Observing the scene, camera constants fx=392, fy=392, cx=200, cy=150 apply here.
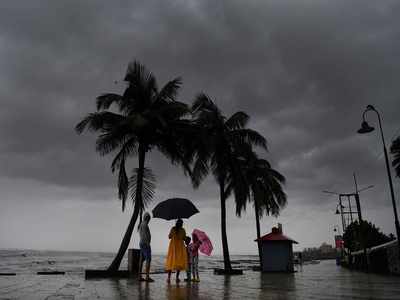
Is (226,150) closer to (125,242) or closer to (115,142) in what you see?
(115,142)

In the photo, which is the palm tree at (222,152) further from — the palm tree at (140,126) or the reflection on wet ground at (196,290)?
the reflection on wet ground at (196,290)

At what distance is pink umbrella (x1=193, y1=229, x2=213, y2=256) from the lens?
15.1 m

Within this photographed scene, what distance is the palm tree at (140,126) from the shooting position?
1908cm

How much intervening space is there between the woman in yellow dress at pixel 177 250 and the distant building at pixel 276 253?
13594 mm

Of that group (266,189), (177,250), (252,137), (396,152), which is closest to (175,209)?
(177,250)

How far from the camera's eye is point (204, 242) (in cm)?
1524

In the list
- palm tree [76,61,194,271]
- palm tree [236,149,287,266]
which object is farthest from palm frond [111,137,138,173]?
palm tree [236,149,287,266]

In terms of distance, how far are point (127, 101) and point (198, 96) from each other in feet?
21.7

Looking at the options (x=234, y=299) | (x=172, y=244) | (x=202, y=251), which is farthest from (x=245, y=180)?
(x=234, y=299)

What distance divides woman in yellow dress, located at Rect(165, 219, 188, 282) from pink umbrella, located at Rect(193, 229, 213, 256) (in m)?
2.25

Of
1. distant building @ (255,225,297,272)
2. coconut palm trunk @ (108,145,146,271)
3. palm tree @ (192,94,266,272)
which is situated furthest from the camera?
distant building @ (255,225,297,272)

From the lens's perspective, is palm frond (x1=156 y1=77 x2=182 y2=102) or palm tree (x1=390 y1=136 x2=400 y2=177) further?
palm tree (x1=390 y1=136 x2=400 y2=177)

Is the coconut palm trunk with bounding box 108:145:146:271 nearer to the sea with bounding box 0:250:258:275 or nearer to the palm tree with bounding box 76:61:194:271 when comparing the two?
the palm tree with bounding box 76:61:194:271

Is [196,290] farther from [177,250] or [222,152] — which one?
[222,152]
